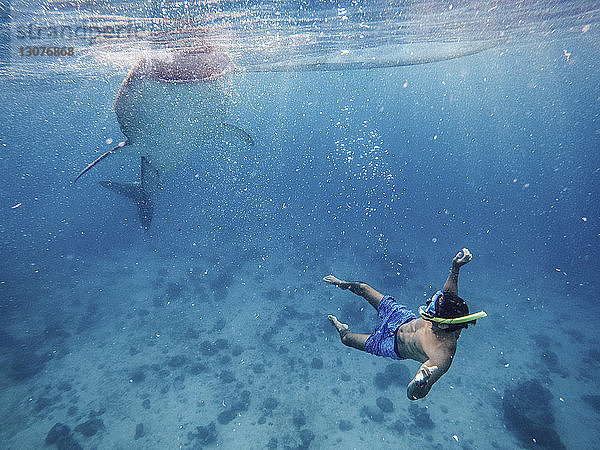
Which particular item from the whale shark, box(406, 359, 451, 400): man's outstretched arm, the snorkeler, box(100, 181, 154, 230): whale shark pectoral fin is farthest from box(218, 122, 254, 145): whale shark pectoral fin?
box(406, 359, 451, 400): man's outstretched arm

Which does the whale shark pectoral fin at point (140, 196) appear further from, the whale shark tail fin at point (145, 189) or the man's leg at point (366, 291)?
the man's leg at point (366, 291)

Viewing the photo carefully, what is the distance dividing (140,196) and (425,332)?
32.0ft

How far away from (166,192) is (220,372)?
44030mm

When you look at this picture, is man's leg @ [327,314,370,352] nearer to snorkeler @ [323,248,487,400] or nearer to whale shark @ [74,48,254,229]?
snorkeler @ [323,248,487,400]

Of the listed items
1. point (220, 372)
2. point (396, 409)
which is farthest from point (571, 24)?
point (220, 372)

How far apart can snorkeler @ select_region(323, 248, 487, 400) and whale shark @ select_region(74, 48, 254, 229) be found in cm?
528

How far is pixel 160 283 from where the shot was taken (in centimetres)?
1631

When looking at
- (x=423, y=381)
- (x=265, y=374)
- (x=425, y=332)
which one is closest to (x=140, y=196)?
(x=265, y=374)

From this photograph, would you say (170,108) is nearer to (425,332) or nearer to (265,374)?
(425,332)

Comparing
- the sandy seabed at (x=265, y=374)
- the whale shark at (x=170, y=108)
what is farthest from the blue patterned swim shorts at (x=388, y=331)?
the whale shark at (x=170, y=108)

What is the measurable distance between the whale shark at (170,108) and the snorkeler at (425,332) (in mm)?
5281

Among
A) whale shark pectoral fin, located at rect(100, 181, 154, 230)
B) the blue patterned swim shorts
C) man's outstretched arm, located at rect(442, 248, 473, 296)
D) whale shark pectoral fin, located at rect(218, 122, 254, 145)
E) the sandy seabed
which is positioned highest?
whale shark pectoral fin, located at rect(218, 122, 254, 145)

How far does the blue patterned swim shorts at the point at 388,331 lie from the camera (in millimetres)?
4516

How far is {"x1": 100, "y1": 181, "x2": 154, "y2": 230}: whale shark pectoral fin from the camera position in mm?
9562
